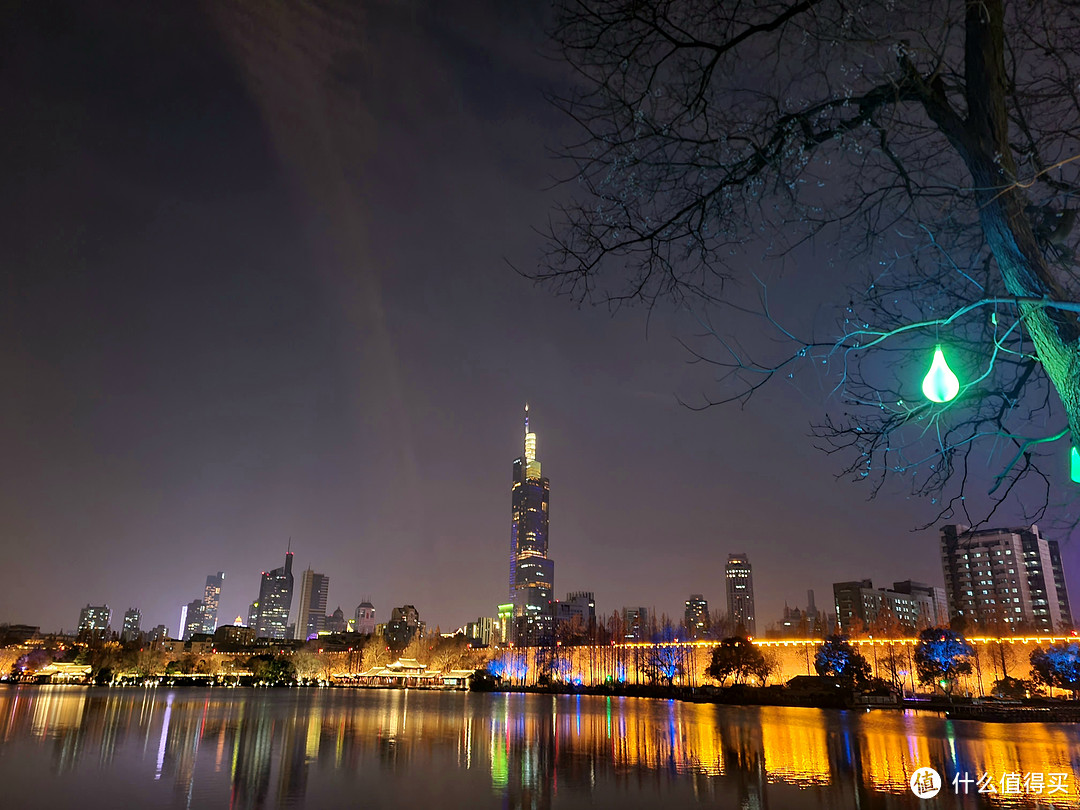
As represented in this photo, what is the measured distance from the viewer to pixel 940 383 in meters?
3.88

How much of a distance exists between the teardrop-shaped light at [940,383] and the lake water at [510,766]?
25.6 ft

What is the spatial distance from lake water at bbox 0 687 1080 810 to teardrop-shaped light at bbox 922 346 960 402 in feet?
25.6

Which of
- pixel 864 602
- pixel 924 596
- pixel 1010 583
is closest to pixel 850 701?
pixel 864 602

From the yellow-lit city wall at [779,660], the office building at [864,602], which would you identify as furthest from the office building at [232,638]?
the office building at [864,602]

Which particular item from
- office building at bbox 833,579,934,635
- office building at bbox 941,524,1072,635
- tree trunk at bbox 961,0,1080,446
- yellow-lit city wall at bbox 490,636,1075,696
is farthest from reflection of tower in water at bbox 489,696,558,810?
office building at bbox 941,524,1072,635

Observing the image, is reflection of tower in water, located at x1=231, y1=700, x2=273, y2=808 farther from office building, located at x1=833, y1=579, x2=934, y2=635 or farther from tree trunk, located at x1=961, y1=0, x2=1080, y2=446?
office building, located at x1=833, y1=579, x2=934, y2=635

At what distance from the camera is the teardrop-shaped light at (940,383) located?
3852mm

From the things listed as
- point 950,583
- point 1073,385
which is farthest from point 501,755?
point 950,583

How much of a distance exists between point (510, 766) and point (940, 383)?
12.1 metres

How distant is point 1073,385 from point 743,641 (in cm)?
6600

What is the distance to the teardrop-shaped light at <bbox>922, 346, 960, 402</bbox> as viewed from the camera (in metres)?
3.85

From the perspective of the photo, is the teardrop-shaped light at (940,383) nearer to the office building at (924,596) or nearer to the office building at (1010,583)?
the office building at (1010,583)

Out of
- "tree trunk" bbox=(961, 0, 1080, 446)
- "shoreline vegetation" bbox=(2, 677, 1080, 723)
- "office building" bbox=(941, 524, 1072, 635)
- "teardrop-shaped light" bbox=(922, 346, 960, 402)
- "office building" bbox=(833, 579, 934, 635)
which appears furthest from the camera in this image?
"office building" bbox=(833, 579, 934, 635)

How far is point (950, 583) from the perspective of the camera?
11925 centimetres
